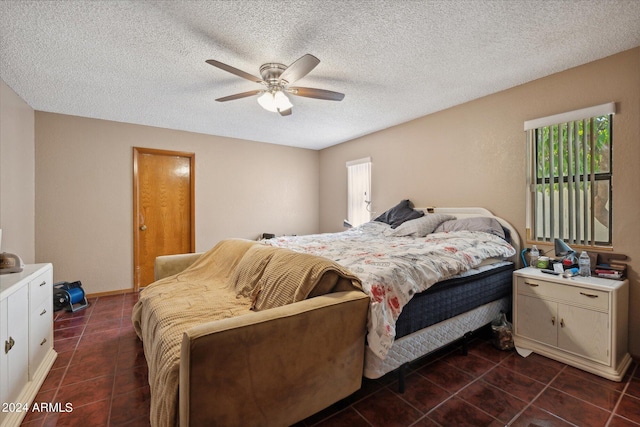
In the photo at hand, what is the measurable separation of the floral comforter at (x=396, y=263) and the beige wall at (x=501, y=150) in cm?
71

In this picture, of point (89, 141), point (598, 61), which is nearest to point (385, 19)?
point (598, 61)

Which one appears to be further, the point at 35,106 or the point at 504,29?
the point at 35,106

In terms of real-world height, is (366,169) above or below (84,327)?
above

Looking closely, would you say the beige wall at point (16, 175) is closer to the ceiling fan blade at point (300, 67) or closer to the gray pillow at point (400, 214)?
the ceiling fan blade at point (300, 67)

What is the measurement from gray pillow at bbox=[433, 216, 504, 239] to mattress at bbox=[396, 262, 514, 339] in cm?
34

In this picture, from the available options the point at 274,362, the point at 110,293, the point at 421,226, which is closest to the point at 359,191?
the point at 421,226

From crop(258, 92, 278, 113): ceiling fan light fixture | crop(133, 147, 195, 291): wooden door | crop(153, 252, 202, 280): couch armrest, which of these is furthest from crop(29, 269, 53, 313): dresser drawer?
crop(258, 92, 278, 113): ceiling fan light fixture

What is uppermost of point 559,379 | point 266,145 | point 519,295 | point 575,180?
point 266,145

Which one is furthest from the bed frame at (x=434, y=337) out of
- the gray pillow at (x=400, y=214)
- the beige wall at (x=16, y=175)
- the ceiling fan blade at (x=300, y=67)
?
the beige wall at (x=16, y=175)

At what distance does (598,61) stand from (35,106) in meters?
5.72

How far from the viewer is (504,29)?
189 cm

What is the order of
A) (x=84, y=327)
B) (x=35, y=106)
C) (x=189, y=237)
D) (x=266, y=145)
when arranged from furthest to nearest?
(x=266, y=145), (x=189, y=237), (x=35, y=106), (x=84, y=327)

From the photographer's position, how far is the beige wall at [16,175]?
8.57 feet

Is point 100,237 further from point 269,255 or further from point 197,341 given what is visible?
point 197,341
